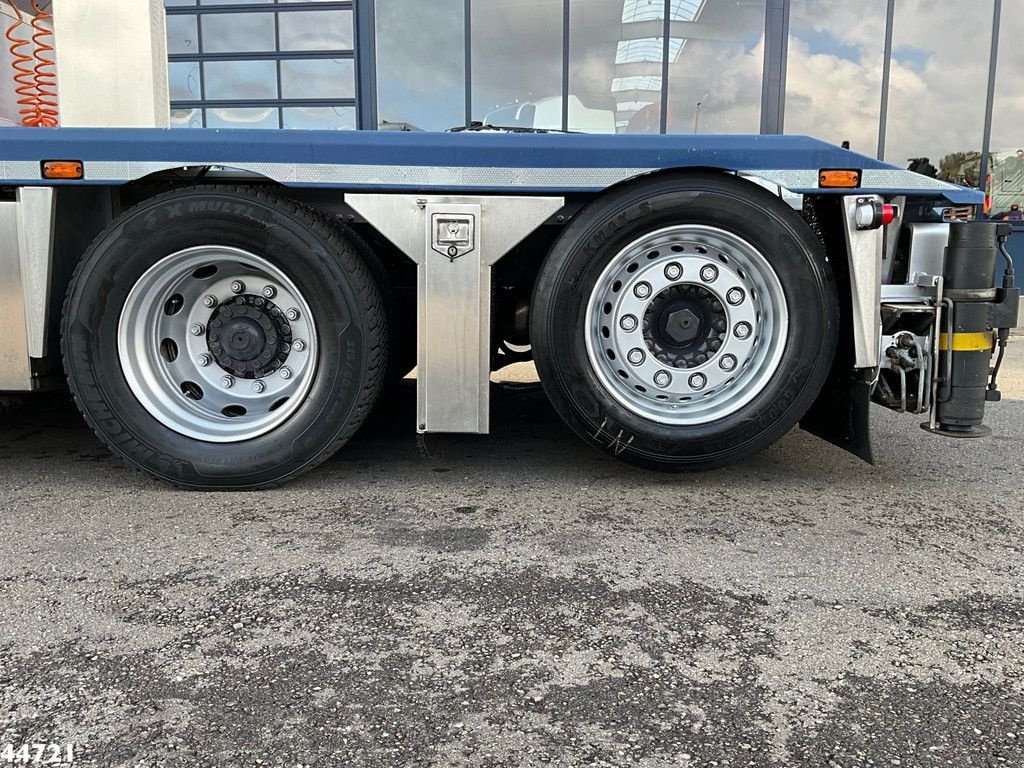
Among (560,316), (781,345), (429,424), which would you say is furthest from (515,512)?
(781,345)

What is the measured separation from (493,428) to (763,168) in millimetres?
2014

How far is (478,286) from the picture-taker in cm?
318

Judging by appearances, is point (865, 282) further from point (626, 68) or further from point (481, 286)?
point (626, 68)

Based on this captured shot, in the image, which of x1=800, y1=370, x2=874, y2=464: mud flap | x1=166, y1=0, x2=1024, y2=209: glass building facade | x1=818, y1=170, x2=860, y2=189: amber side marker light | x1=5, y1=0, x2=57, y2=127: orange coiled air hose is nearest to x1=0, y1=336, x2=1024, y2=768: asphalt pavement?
x1=800, y1=370, x2=874, y2=464: mud flap

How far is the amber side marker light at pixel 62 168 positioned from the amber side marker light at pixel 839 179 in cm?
292

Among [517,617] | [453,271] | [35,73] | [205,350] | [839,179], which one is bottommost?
[517,617]

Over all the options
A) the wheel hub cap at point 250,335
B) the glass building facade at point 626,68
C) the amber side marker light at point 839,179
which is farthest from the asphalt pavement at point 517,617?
the glass building facade at point 626,68

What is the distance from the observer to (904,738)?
1.64 m

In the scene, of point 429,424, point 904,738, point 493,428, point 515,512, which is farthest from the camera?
point 493,428

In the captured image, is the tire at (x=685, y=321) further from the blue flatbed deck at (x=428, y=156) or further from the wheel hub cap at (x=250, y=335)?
the wheel hub cap at (x=250, y=335)

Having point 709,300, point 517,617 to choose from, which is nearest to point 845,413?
point 709,300

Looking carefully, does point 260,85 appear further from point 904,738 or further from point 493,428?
point 904,738

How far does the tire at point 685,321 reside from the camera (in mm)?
3135

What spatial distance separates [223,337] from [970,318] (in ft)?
10.0
